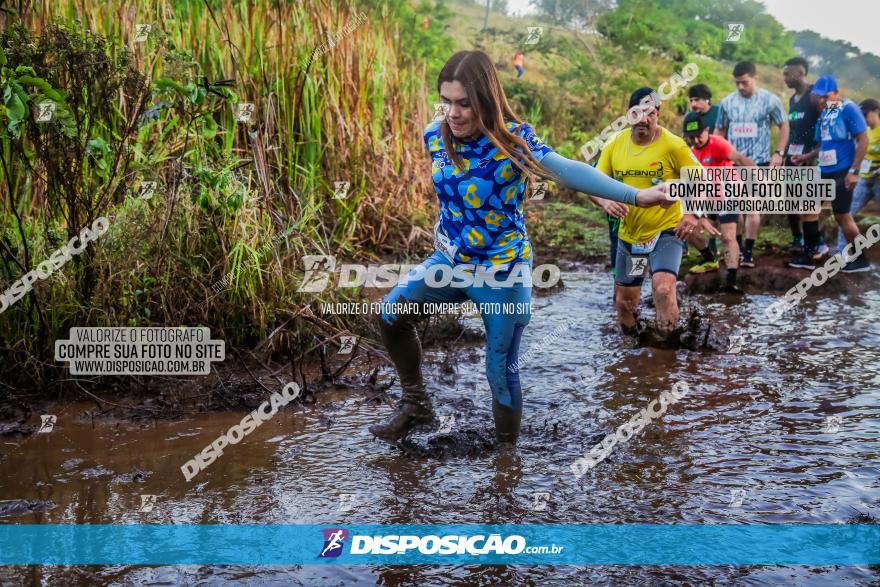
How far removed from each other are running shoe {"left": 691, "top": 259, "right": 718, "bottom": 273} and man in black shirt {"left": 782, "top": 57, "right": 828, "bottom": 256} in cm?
151

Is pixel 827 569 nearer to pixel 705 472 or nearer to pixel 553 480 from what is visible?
pixel 705 472

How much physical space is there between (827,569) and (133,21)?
594 centimetres

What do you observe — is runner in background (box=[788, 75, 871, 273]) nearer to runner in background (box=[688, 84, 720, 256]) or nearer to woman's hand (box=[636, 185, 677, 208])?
runner in background (box=[688, 84, 720, 256])

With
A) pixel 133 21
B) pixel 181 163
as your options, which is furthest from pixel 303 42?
pixel 181 163

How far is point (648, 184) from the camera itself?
20.2 feet

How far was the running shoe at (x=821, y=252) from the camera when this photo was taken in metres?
9.74

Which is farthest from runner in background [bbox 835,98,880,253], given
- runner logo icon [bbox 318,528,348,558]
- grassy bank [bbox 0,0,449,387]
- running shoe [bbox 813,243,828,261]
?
runner logo icon [bbox 318,528,348,558]

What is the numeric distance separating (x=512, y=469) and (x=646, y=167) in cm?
279

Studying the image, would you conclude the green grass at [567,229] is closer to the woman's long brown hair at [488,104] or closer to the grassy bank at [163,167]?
the grassy bank at [163,167]

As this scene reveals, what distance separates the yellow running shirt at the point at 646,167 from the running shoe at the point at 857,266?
166 inches

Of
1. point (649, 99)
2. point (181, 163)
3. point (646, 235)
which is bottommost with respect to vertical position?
point (646, 235)

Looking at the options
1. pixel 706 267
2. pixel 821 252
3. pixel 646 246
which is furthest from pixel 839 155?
pixel 646 246

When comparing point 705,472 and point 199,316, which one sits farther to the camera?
point 199,316

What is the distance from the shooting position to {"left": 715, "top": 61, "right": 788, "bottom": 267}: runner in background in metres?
9.63
